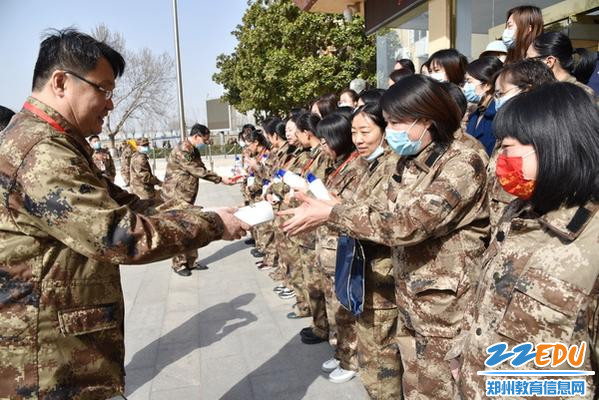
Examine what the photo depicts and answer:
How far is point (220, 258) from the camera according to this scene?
721 centimetres

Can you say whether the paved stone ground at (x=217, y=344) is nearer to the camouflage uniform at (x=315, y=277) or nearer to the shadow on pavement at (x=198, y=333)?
the shadow on pavement at (x=198, y=333)

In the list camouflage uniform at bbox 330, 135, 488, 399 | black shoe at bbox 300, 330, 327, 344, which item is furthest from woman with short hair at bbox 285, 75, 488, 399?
black shoe at bbox 300, 330, 327, 344

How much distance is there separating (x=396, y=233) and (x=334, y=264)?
124 centimetres

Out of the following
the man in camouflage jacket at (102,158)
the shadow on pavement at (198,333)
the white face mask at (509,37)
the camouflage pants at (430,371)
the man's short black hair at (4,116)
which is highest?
the white face mask at (509,37)

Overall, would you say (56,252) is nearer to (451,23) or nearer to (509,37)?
(509,37)

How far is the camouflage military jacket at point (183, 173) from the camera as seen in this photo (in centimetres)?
668

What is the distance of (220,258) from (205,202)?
19.5 feet

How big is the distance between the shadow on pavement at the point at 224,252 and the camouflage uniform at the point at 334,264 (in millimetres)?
3954

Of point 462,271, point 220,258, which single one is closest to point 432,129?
point 462,271

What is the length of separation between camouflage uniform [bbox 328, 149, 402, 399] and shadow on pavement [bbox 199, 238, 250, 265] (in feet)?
15.0

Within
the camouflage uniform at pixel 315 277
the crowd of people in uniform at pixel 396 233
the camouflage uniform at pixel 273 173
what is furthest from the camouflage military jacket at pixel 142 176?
the crowd of people in uniform at pixel 396 233

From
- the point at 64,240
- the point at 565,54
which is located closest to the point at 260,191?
the point at 565,54

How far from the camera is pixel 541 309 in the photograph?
1356 millimetres

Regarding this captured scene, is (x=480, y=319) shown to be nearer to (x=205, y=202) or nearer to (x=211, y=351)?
(x=211, y=351)
